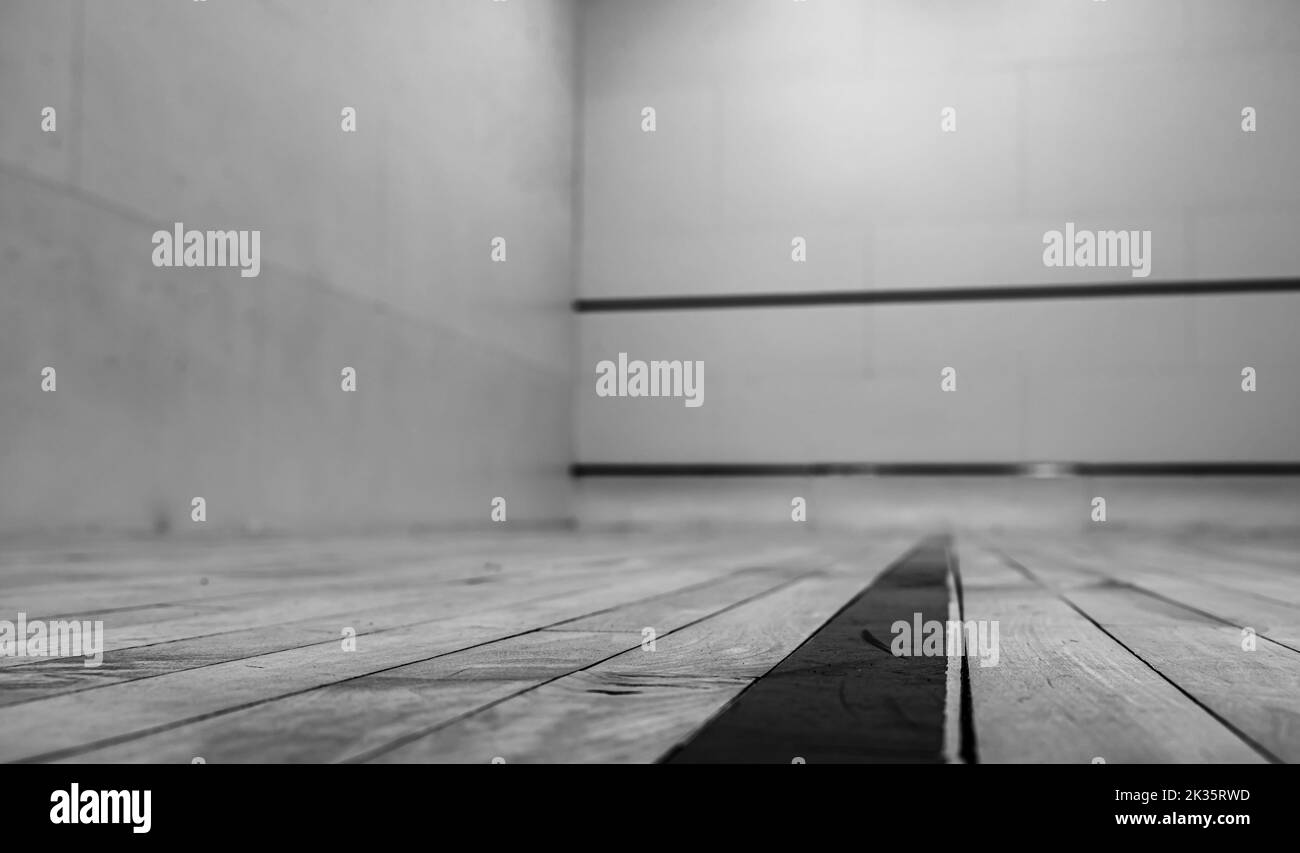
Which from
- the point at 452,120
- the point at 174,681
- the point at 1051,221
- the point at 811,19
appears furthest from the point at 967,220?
the point at 174,681

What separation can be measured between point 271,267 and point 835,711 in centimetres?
270


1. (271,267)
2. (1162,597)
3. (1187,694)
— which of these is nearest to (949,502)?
(271,267)

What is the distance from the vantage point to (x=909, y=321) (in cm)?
510

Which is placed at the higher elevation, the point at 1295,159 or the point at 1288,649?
the point at 1295,159

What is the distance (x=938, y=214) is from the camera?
→ 510 centimetres

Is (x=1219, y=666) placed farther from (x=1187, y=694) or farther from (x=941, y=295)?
(x=941, y=295)

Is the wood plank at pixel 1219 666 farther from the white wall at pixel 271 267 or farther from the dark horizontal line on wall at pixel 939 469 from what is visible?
the dark horizontal line on wall at pixel 939 469

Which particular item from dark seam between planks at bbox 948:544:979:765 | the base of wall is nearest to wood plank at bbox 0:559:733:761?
dark seam between planks at bbox 948:544:979:765

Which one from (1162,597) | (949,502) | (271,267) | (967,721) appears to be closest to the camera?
(967,721)

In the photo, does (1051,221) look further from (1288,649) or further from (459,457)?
(1288,649)

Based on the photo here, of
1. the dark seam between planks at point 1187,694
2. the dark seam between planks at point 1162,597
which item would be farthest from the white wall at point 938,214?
the dark seam between planks at point 1187,694

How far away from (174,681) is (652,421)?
4672 mm

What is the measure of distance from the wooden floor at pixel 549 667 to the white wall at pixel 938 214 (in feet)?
11.3

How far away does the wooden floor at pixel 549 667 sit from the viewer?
0.52 metres
